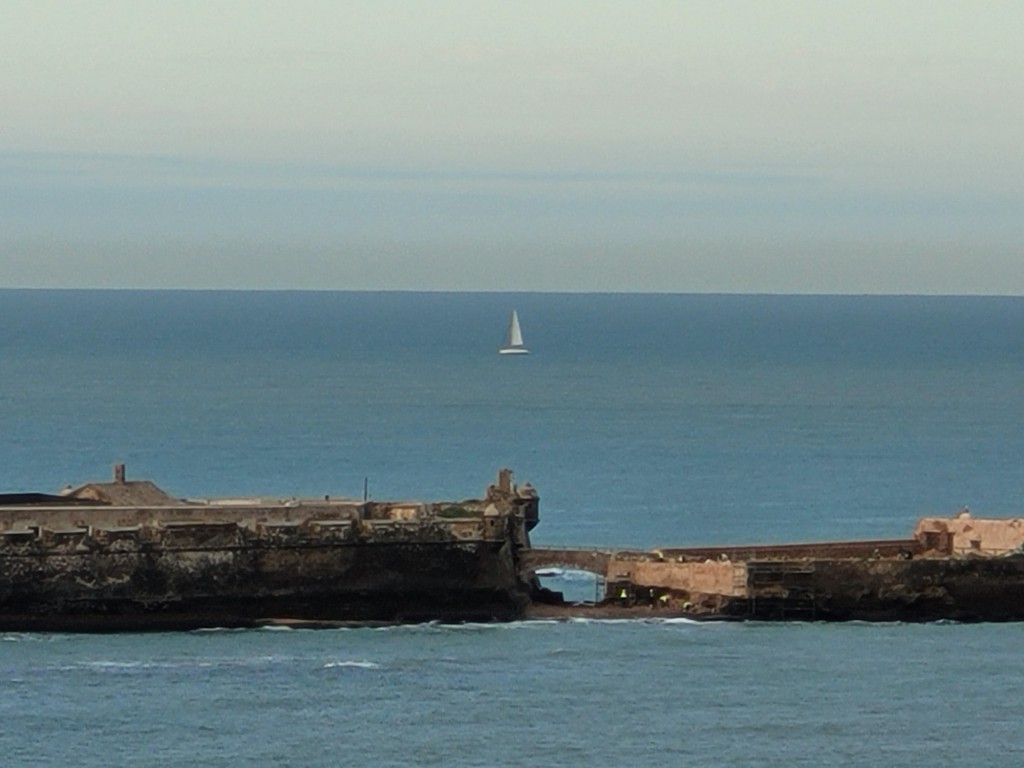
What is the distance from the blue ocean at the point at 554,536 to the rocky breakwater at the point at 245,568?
669 mm

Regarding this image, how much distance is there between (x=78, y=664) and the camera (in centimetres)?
5219

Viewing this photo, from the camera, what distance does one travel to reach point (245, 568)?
184 feet

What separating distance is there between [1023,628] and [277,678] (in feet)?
47.3

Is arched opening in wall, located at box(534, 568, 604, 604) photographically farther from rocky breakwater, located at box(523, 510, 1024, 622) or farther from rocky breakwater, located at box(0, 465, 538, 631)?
rocky breakwater, located at box(0, 465, 538, 631)

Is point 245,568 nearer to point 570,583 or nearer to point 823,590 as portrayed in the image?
point 823,590

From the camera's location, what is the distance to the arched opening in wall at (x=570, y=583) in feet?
211

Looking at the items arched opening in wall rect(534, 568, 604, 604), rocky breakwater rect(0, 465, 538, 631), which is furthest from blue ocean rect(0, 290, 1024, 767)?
arched opening in wall rect(534, 568, 604, 604)

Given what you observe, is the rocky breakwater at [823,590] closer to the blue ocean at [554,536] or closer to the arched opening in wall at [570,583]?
the blue ocean at [554,536]

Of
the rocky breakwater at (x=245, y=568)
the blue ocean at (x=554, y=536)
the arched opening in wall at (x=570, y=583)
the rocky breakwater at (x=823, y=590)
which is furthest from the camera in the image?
the arched opening in wall at (x=570, y=583)

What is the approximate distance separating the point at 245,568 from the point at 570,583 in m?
13.1

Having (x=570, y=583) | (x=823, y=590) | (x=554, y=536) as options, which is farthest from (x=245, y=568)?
(x=554, y=536)

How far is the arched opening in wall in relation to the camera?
64338 mm

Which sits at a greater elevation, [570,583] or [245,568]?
[570,583]

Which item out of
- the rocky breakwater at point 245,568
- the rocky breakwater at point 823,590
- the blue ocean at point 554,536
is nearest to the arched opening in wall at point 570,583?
the rocky breakwater at point 823,590
